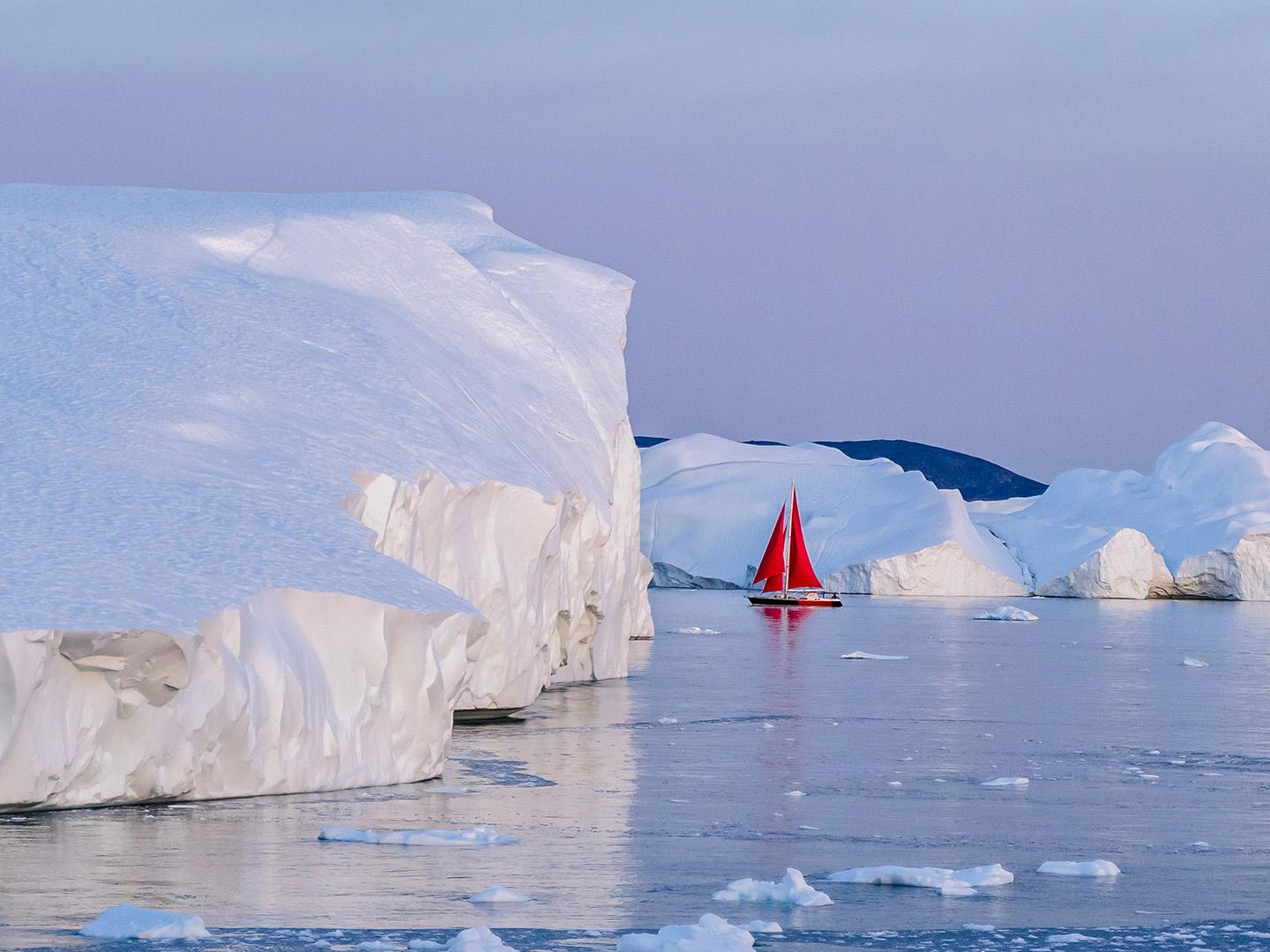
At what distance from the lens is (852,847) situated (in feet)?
31.7

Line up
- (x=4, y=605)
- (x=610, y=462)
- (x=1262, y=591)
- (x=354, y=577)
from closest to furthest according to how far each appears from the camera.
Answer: (x=4, y=605)
(x=354, y=577)
(x=610, y=462)
(x=1262, y=591)

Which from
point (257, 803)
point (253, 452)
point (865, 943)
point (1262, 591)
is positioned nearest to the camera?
point (865, 943)

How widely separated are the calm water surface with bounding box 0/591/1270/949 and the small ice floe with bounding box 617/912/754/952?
0.47 ft

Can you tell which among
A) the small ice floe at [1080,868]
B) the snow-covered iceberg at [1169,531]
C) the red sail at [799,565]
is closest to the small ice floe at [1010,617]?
the red sail at [799,565]

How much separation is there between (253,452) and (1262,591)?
6219 cm

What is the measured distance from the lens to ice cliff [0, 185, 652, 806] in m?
9.82

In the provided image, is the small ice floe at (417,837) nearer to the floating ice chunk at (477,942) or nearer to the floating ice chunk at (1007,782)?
the floating ice chunk at (477,942)

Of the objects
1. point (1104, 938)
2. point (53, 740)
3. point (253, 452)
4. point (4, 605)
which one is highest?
point (253, 452)

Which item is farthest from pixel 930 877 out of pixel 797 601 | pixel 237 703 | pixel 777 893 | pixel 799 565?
Result: pixel 799 565

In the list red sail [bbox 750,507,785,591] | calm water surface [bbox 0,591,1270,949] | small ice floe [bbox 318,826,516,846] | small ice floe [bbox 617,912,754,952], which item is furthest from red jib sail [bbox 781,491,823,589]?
small ice floe [bbox 617,912,754,952]

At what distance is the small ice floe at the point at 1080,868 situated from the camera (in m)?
8.96

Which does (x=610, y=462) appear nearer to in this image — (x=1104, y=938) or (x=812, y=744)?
(x=812, y=744)

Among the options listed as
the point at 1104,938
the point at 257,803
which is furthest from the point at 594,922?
the point at 257,803

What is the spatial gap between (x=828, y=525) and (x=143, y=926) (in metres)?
62.6
